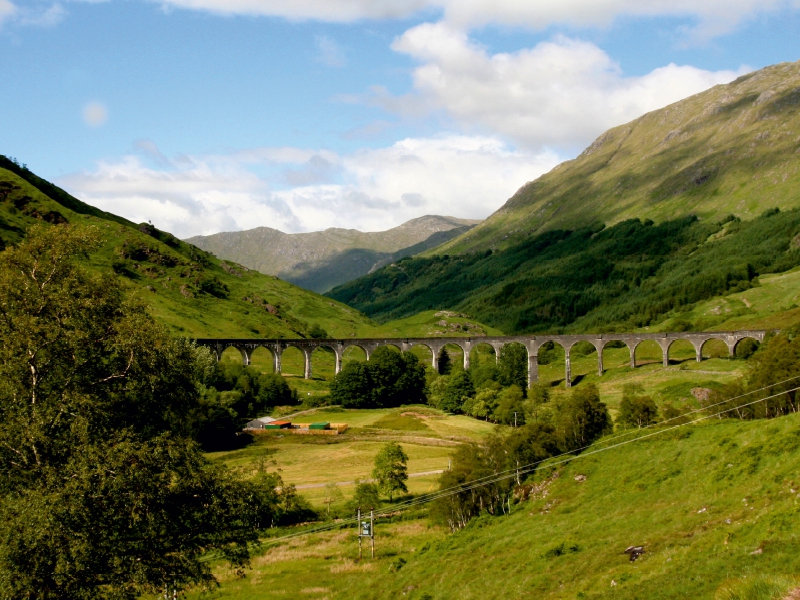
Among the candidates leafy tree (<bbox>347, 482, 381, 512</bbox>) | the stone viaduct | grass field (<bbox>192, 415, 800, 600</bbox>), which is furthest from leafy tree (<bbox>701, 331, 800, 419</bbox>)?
the stone viaduct

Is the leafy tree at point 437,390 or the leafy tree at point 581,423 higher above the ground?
the leafy tree at point 581,423

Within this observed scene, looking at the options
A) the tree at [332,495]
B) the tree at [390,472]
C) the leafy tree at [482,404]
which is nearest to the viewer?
the tree at [332,495]

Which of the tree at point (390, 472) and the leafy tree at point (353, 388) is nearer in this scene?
the tree at point (390, 472)

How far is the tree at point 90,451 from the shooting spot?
56.7ft

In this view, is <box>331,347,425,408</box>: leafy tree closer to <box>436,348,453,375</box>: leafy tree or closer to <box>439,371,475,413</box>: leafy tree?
<box>439,371,475,413</box>: leafy tree

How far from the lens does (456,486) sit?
48.9m

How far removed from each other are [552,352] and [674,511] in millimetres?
155017

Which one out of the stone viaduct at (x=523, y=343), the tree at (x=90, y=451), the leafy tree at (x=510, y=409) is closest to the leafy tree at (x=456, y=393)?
the leafy tree at (x=510, y=409)

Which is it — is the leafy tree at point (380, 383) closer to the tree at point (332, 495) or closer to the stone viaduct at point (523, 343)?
the stone viaduct at point (523, 343)

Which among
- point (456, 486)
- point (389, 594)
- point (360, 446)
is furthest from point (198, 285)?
point (389, 594)

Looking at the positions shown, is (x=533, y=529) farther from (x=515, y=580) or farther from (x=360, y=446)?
(x=360, y=446)

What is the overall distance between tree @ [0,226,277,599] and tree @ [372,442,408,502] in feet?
118

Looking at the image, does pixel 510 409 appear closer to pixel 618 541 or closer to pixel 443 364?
pixel 443 364

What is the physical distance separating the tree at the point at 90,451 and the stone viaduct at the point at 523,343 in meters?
119
